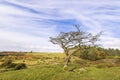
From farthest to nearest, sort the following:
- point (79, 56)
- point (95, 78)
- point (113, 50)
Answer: point (113, 50), point (79, 56), point (95, 78)

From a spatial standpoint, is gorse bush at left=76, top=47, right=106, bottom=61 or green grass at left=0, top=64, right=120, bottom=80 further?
gorse bush at left=76, top=47, right=106, bottom=61

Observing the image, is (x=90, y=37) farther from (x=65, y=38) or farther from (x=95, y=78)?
(x=95, y=78)

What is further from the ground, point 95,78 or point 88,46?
point 88,46

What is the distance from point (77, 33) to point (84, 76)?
18477 mm

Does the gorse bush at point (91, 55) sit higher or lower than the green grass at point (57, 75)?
higher

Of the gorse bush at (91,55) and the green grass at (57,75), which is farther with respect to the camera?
the gorse bush at (91,55)

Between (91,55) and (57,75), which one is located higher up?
(91,55)

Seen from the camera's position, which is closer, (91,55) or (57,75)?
(57,75)

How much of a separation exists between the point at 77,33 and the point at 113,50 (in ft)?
354

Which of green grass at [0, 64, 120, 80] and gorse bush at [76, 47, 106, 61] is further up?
gorse bush at [76, 47, 106, 61]

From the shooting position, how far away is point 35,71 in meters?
44.1

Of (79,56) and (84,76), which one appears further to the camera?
(79,56)

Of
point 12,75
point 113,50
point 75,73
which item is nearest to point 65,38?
point 75,73

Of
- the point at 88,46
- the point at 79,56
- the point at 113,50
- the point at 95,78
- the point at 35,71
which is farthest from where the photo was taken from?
the point at 113,50
